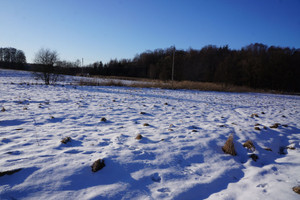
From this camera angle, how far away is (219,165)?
2.42 metres

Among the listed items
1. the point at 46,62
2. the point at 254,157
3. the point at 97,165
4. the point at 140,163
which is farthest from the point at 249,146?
the point at 46,62

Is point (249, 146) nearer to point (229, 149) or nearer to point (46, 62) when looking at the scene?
point (229, 149)

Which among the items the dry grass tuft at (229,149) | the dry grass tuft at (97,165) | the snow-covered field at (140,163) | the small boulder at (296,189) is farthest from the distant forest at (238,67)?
the small boulder at (296,189)

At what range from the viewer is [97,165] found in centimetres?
205

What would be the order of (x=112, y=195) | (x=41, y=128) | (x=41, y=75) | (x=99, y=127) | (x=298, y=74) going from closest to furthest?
1. (x=112, y=195)
2. (x=41, y=128)
3. (x=99, y=127)
4. (x=41, y=75)
5. (x=298, y=74)

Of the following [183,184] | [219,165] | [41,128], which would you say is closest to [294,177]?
[219,165]

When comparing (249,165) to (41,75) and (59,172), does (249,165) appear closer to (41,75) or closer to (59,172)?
(59,172)

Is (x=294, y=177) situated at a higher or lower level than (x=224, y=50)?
lower

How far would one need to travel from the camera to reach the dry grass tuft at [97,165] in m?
2.02

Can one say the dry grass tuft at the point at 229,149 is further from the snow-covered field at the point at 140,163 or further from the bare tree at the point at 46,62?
the bare tree at the point at 46,62

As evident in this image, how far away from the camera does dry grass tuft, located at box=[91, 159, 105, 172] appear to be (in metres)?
2.02

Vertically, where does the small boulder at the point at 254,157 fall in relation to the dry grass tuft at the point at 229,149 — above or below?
below

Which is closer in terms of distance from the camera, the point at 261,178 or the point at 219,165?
the point at 261,178

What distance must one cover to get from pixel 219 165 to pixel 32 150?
2931 millimetres
